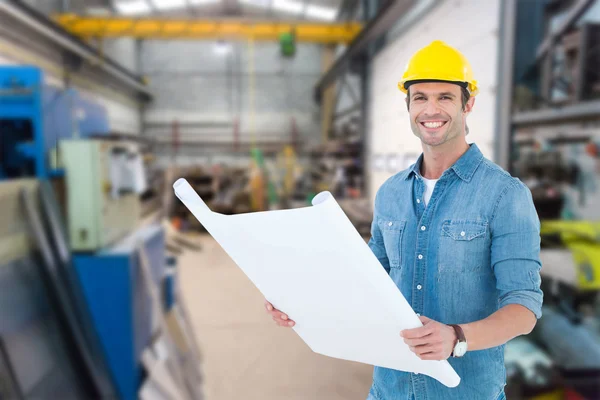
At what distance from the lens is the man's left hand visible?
40 cm

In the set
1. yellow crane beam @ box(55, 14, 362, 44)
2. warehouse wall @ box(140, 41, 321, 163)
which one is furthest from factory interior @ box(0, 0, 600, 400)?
warehouse wall @ box(140, 41, 321, 163)

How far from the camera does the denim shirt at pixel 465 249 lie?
16.6 inches

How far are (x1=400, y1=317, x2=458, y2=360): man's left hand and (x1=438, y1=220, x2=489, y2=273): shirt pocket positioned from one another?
0.23 ft

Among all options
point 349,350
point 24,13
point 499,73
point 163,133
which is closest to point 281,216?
point 349,350

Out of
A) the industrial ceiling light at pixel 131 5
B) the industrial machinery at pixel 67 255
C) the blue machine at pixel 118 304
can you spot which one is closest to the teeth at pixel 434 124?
the industrial ceiling light at pixel 131 5

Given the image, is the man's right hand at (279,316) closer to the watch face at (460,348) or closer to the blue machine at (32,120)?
the watch face at (460,348)

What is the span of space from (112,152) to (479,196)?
2.08 meters

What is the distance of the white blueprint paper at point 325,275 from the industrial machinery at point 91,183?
170 cm

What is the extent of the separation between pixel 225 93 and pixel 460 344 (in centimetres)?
1016

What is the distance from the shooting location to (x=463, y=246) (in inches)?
17.2

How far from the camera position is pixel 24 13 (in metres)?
3.99

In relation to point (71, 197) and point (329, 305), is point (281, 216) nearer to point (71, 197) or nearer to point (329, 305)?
point (329, 305)

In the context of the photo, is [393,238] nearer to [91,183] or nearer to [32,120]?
[91,183]

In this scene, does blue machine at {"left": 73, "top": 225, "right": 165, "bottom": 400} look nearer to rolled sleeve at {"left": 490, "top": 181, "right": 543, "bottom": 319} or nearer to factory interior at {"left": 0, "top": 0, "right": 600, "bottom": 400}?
factory interior at {"left": 0, "top": 0, "right": 600, "bottom": 400}
